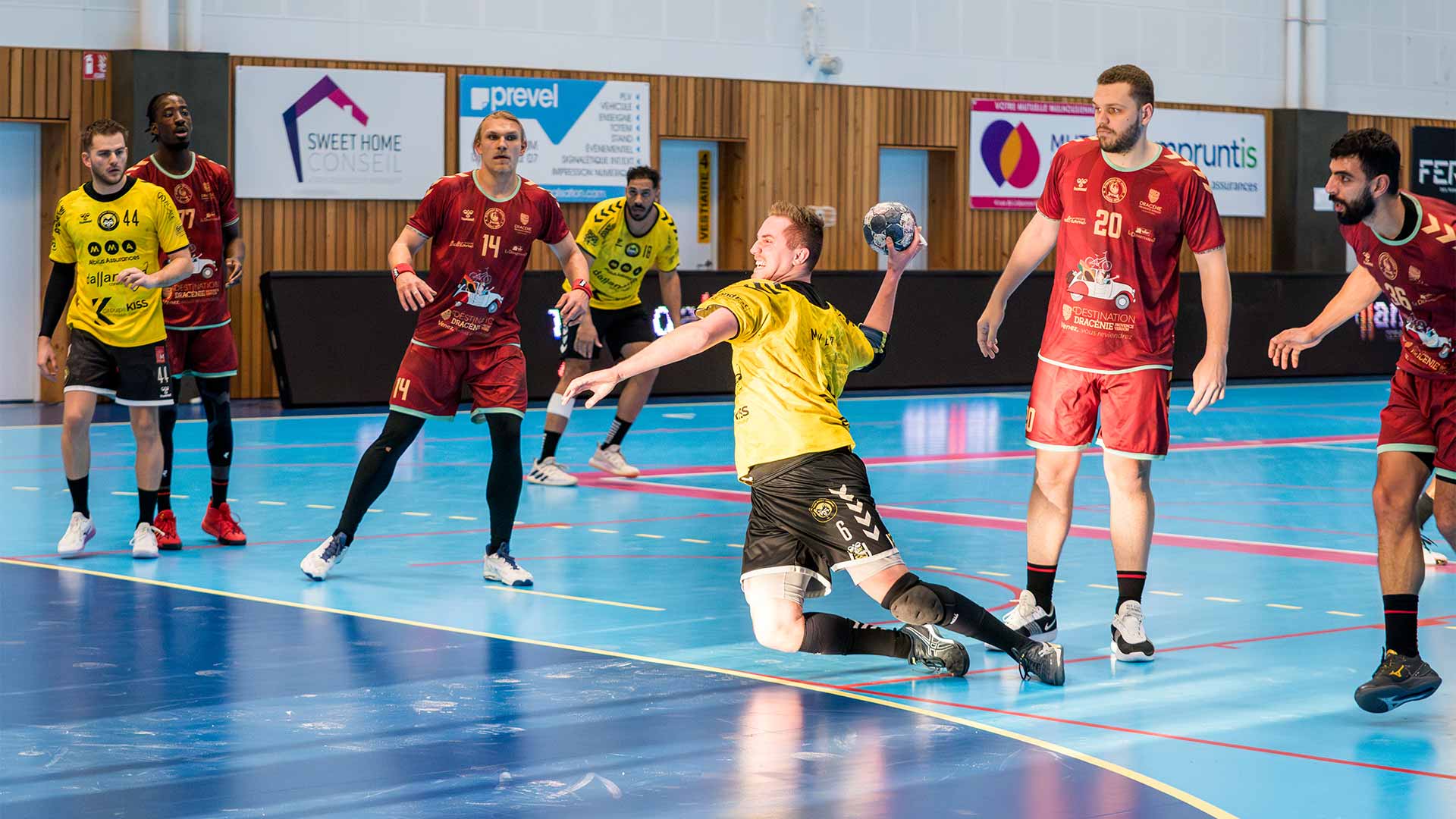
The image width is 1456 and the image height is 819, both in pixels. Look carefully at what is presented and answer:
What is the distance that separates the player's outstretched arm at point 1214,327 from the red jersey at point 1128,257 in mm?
58

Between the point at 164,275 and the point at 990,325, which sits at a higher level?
the point at 164,275

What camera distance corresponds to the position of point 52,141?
17.7 metres

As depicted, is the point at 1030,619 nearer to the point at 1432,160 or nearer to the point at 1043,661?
the point at 1043,661

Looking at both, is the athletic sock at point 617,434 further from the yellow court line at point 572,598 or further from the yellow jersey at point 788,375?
the yellow jersey at point 788,375

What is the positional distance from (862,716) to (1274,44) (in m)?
21.7

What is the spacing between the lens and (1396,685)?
5133 millimetres

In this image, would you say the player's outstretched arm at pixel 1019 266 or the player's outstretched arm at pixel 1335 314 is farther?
the player's outstretched arm at pixel 1019 266

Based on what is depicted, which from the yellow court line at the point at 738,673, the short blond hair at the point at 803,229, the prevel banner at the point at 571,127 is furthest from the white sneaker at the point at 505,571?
the prevel banner at the point at 571,127

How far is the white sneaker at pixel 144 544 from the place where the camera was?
26.3ft

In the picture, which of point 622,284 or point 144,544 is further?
point 622,284

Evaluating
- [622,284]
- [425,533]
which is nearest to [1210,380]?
[425,533]

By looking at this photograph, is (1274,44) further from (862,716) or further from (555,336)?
(862,716)

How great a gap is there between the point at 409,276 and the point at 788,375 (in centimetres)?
239

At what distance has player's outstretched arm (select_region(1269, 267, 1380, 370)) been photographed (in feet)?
18.2
